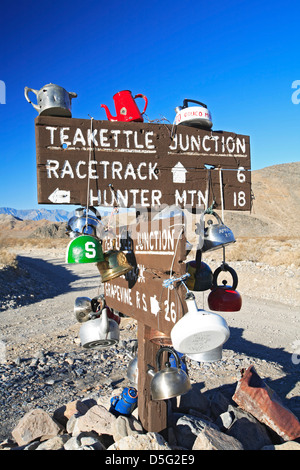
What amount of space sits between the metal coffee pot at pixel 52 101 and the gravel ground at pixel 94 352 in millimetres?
1645

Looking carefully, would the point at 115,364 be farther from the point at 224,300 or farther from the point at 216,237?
the point at 216,237

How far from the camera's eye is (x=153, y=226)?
2.07 m

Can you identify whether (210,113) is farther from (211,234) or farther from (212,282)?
(212,282)

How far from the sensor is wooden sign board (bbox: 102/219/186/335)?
1790mm

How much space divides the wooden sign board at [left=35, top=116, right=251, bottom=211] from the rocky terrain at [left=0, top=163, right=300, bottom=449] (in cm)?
142

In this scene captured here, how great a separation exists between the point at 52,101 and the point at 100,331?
1.56m

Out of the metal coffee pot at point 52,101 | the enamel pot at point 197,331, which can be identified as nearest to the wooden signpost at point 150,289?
the enamel pot at point 197,331

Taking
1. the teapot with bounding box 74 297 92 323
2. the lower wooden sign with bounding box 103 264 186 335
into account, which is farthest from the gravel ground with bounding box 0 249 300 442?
the lower wooden sign with bounding box 103 264 186 335

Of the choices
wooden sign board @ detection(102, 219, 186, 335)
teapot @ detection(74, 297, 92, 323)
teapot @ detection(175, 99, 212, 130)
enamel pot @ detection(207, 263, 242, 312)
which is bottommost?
teapot @ detection(74, 297, 92, 323)

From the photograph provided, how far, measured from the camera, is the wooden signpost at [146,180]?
206 centimetres

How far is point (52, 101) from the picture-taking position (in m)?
2.13

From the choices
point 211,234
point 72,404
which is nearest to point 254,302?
point 72,404

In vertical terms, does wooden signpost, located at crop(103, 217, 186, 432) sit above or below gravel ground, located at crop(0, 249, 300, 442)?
above

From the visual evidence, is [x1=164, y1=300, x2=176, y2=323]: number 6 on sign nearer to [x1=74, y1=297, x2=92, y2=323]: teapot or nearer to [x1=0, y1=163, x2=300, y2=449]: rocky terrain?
[x1=0, y1=163, x2=300, y2=449]: rocky terrain
